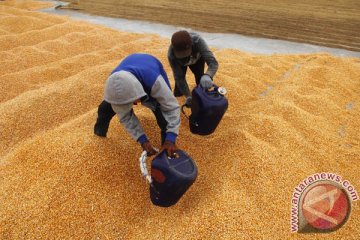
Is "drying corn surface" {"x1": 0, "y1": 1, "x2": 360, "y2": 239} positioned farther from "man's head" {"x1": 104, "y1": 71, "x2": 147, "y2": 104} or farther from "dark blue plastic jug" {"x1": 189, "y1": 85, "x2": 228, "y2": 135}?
"man's head" {"x1": 104, "y1": 71, "x2": 147, "y2": 104}

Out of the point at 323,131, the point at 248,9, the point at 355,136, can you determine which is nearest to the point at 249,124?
the point at 323,131

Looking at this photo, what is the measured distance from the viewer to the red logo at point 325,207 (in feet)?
8.70

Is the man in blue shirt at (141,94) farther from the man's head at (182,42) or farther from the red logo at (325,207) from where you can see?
the red logo at (325,207)

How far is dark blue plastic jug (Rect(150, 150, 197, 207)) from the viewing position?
2347mm

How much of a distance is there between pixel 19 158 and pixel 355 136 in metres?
3.77

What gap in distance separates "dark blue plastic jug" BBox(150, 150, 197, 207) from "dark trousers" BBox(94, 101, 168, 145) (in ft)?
1.50

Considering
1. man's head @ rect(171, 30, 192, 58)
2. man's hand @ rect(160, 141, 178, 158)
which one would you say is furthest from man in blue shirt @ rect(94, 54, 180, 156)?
man's head @ rect(171, 30, 192, 58)

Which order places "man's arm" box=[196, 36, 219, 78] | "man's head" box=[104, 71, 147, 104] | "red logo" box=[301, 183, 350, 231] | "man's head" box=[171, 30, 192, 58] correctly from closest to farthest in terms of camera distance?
1. "man's head" box=[104, 71, 147, 104]
2. "red logo" box=[301, 183, 350, 231]
3. "man's head" box=[171, 30, 192, 58]
4. "man's arm" box=[196, 36, 219, 78]

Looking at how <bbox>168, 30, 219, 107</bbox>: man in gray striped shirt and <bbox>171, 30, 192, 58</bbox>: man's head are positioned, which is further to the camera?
<bbox>168, 30, 219, 107</bbox>: man in gray striped shirt

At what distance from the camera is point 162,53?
20.5 ft

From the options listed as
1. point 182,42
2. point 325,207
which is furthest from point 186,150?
point 325,207

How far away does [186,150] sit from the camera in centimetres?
335

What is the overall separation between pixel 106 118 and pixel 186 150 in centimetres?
90

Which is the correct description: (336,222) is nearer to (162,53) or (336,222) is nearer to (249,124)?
(249,124)
